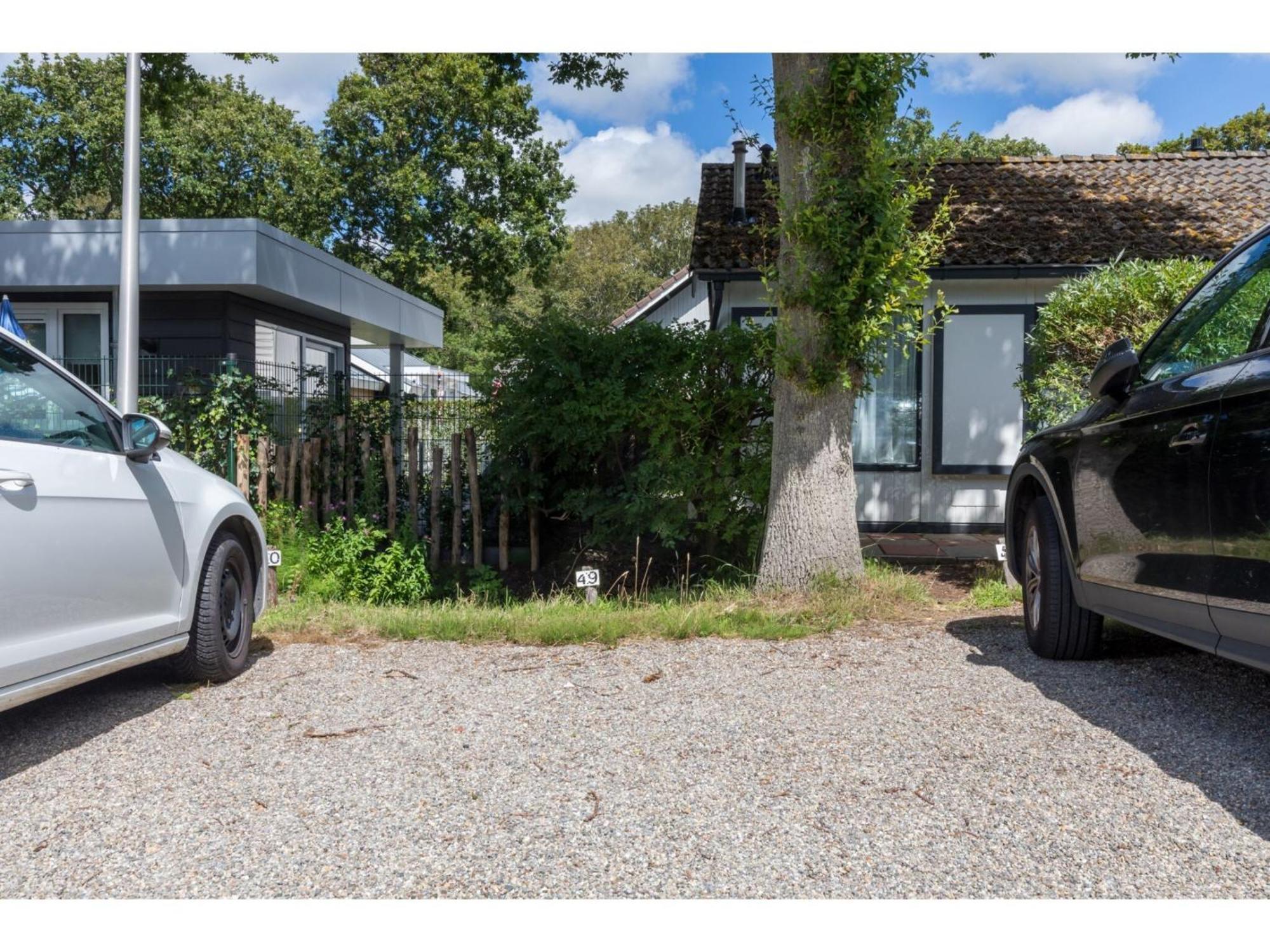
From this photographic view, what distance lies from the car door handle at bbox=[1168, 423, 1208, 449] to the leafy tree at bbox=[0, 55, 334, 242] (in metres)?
31.6

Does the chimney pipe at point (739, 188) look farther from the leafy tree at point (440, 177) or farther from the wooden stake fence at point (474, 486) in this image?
the leafy tree at point (440, 177)

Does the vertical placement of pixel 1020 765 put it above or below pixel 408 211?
below

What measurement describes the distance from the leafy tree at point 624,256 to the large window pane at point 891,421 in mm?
36509

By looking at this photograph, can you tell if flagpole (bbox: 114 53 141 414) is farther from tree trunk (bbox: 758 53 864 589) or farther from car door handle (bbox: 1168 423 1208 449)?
car door handle (bbox: 1168 423 1208 449)

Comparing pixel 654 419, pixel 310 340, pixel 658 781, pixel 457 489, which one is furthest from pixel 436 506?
pixel 310 340

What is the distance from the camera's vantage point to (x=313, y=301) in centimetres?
1285

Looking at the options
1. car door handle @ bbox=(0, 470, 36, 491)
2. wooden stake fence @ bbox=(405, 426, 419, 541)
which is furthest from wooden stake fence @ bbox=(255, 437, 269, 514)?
car door handle @ bbox=(0, 470, 36, 491)

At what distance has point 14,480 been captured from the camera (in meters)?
3.64

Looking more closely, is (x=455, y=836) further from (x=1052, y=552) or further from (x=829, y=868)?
(x=1052, y=552)

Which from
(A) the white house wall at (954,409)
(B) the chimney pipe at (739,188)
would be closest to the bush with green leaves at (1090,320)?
(A) the white house wall at (954,409)

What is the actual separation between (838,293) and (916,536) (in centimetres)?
559

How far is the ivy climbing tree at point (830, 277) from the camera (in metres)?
6.67

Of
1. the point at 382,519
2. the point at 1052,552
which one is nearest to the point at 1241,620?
the point at 1052,552

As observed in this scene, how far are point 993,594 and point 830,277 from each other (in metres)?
2.48
